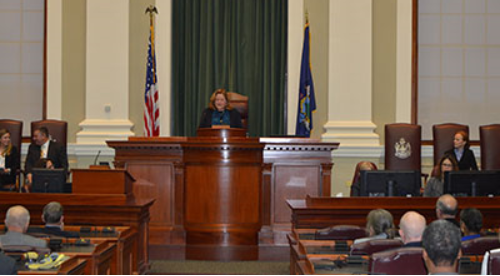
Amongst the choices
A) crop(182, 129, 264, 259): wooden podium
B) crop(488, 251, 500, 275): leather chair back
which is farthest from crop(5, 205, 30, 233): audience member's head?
crop(182, 129, 264, 259): wooden podium

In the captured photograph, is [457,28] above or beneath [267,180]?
above

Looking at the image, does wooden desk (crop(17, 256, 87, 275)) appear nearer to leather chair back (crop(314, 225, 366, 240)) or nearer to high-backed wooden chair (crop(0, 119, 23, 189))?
leather chair back (crop(314, 225, 366, 240))

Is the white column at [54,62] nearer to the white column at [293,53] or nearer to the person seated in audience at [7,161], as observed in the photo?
the person seated in audience at [7,161]

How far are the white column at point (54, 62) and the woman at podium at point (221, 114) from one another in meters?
3.00

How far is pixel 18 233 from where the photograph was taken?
4234 millimetres

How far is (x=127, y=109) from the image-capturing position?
1016 cm

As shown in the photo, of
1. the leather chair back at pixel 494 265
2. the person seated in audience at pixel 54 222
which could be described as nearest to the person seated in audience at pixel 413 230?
the leather chair back at pixel 494 265

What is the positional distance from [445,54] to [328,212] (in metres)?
5.54

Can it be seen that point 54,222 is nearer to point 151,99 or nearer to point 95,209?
point 95,209

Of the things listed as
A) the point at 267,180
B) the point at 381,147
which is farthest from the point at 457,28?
the point at 267,180

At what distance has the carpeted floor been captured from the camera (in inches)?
252

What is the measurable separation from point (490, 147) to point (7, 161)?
6336 millimetres

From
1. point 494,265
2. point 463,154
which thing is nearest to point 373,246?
point 494,265

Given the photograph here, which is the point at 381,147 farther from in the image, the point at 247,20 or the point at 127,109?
the point at 127,109
